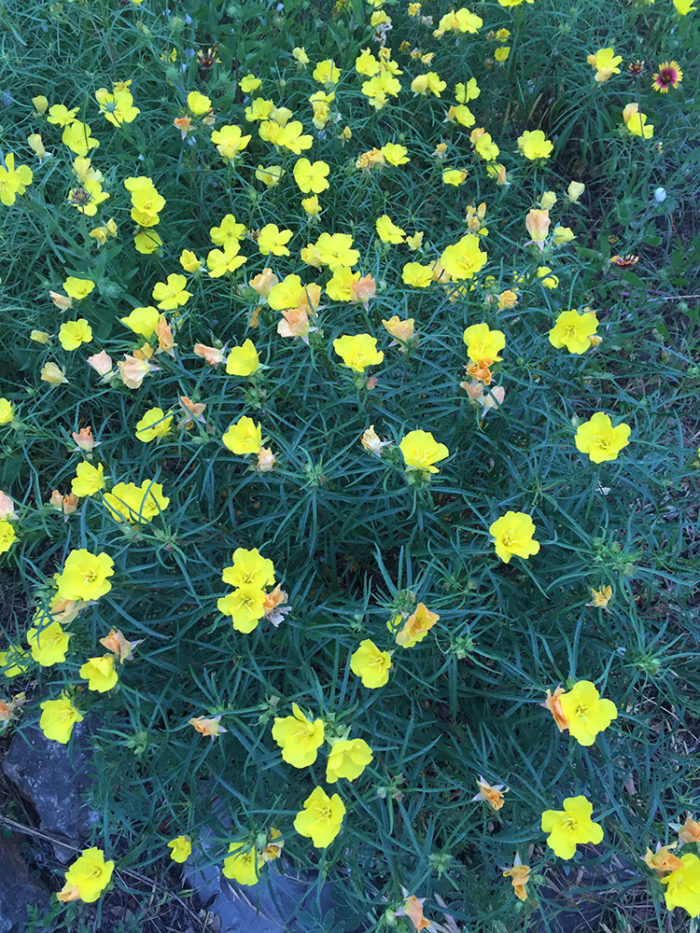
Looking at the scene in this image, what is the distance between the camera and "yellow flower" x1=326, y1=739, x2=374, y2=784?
1.54m

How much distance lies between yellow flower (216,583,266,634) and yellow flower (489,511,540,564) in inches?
24.1

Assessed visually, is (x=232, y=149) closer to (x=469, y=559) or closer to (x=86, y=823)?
(x=469, y=559)

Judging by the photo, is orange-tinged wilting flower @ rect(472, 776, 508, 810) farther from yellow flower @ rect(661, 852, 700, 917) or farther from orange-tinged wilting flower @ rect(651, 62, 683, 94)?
orange-tinged wilting flower @ rect(651, 62, 683, 94)

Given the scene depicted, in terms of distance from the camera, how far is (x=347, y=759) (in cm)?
160

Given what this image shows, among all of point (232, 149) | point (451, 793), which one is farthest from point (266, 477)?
point (232, 149)

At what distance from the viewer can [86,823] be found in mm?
2404

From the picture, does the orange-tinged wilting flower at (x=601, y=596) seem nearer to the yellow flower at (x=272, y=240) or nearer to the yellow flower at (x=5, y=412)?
the yellow flower at (x=272, y=240)

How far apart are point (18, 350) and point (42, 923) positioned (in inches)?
81.4

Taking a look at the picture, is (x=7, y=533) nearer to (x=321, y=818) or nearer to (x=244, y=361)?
(x=244, y=361)

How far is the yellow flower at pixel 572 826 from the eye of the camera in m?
1.58

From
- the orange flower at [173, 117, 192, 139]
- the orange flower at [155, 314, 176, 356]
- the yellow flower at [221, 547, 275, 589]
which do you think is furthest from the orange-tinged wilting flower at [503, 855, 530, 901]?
the orange flower at [173, 117, 192, 139]

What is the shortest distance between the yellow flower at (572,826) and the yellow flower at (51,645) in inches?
51.0

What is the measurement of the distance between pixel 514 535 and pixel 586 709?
1.45ft

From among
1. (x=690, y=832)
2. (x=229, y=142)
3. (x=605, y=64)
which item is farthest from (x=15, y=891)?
(x=605, y=64)
